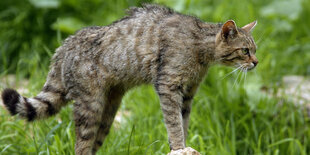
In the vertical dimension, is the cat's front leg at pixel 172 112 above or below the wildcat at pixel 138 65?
below

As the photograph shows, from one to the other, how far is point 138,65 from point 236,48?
86 centimetres

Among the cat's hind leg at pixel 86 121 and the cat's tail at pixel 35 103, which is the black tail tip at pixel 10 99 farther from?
the cat's hind leg at pixel 86 121

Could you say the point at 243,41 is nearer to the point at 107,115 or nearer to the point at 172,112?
the point at 172,112

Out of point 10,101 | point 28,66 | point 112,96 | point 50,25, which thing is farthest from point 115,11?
point 10,101

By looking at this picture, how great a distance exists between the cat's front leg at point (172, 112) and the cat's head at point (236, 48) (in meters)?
0.52

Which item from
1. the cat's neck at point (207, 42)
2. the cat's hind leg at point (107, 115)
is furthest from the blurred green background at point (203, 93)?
the cat's neck at point (207, 42)

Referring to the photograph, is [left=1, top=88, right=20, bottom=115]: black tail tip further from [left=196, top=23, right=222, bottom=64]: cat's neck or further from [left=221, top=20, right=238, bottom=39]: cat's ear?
[left=221, top=20, right=238, bottom=39]: cat's ear

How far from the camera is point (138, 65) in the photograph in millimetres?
3830

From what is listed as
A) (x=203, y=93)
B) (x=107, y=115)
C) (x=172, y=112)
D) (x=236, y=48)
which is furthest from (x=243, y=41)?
(x=203, y=93)

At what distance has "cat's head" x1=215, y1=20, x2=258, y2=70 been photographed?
3.73 m

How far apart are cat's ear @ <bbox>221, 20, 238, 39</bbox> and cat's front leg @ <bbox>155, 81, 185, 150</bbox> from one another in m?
0.63

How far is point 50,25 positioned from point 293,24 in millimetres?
4110

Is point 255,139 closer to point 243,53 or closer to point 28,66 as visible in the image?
point 243,53

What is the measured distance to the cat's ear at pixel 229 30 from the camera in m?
3.65
